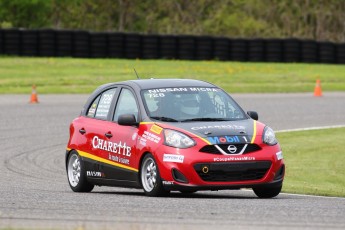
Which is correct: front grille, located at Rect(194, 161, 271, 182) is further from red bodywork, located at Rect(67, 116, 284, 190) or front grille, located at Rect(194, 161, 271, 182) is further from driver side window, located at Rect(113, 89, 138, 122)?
driver side window, located at Rect(113, 89, 138, 122)

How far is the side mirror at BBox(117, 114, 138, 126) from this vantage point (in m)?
11.7

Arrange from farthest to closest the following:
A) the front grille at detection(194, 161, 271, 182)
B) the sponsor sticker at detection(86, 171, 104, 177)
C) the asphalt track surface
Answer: the sponsor sticker at detection(86, 171, 104, 177) → the front grille at detection(194, 161, 271, 182) → the asphalt track surface

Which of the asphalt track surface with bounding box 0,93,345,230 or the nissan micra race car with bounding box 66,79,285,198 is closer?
the asphalt track surface with bounding box 0,93,345,230

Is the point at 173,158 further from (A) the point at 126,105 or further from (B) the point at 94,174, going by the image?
(B) the point at 94,174

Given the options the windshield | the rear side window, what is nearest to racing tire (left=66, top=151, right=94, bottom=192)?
the rear side window

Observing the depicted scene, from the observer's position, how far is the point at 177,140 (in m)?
11.1

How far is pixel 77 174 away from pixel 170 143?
7.11ft

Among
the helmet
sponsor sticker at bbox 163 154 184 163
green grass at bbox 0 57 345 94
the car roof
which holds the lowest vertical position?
green grass at bbox 0 57 345 94

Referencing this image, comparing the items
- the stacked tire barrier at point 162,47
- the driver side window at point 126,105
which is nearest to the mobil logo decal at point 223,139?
the driver side window at point 126,105

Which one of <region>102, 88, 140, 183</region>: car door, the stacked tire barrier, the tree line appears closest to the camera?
<region>102, 88, 140, 183</region>: car door

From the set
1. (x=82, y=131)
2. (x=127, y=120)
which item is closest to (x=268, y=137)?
(x=127, y=120)

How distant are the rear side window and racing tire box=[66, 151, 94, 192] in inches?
22.2

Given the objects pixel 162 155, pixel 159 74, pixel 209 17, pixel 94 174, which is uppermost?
pixel 162 155

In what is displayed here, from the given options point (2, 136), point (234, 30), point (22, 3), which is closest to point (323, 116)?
point (2, 136)
